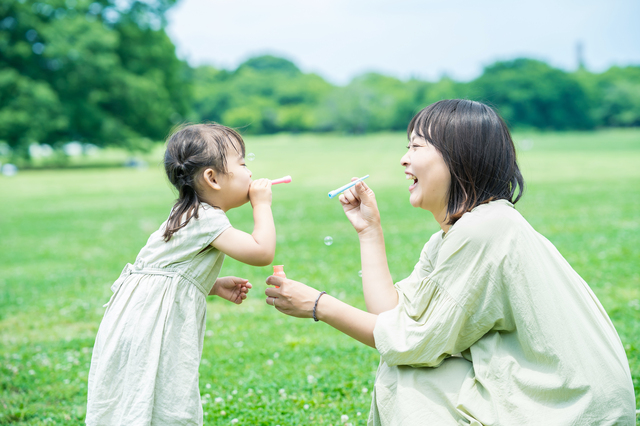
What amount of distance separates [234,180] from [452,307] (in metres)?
0.99

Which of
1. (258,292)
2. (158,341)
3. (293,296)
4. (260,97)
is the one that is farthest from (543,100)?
(158,341)

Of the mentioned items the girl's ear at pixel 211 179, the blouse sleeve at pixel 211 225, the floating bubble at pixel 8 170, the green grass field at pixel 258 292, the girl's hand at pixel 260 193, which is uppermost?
the girl's ear at pixel 211 179

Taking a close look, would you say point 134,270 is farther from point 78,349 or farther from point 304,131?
point 304,131

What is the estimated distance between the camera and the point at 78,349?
4.56m

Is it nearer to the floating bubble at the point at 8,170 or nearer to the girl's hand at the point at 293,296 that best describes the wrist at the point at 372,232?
the girl's hand at the point at 293,296

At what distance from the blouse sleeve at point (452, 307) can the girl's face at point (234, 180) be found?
81 cm

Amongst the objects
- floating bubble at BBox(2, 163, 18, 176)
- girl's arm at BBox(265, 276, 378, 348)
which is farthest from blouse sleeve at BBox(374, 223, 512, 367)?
floating bubble at BBox(2, 163, 18, 176)

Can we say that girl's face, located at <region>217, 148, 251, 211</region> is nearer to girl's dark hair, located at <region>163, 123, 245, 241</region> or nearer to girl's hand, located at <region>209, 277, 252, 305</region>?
girl's dark hair, located at <region>163, 123, 245, 241</region>

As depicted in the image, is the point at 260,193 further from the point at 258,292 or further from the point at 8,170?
the point at 8,170

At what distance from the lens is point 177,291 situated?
229cm

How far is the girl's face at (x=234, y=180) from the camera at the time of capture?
2.37 meters

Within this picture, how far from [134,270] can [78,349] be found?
2561 millimetres

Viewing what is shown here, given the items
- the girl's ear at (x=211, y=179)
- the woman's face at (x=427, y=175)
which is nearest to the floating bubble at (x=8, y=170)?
the girl's ear at (x=211, y=179)

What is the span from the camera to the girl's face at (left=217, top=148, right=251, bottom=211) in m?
2.37
